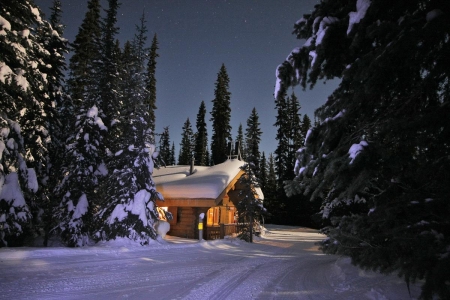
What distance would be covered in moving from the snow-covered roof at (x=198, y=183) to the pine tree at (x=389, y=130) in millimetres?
15297

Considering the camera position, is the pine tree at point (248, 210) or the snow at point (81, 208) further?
the pine tree at point (248, 210)

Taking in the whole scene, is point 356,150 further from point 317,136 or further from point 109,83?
point 109,83

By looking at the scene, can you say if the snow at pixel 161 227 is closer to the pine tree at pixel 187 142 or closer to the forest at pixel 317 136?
the forest at pixel 317 136

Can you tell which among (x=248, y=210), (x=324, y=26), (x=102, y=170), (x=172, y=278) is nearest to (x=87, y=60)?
(x=102, y=170)

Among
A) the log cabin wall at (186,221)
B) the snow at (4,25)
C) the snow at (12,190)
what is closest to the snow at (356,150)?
the snow at (4,25)

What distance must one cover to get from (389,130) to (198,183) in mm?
18160

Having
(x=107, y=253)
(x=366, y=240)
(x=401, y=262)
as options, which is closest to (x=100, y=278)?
(x=107, y=253)

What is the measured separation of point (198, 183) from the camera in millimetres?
21078

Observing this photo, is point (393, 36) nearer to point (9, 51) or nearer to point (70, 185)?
point (9, 51)

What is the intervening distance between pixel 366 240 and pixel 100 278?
6610 millimetres

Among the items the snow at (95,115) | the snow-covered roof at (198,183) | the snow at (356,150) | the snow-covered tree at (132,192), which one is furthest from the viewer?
the snow-covered roof at (198,183)

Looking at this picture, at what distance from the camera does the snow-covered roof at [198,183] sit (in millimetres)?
19766

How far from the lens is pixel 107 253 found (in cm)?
1124

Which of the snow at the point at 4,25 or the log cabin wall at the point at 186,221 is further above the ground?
the snow at the point at 4,25
